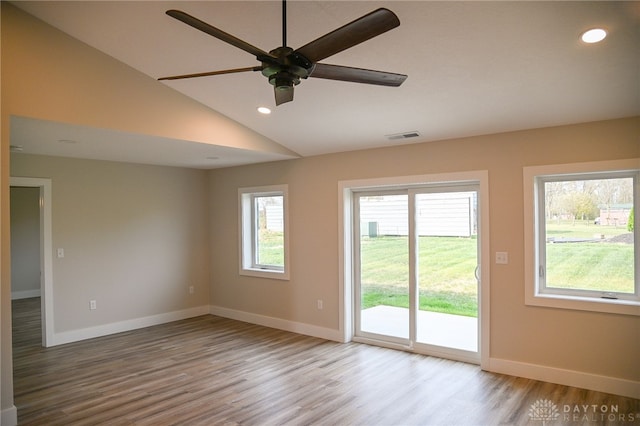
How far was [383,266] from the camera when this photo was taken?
5207 mm

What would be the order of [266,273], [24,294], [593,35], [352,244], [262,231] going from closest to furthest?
[593,35] → [352,244] → [266,273] → [262,231] → [24,294]

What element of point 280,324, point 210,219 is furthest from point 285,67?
point 210,219

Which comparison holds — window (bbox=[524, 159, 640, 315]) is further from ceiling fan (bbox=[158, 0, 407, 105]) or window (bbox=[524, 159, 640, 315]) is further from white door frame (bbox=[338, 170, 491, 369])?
ceiling fan (bbox=[158, 0, 407, 105])

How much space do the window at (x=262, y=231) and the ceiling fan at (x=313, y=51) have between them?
3.78 m

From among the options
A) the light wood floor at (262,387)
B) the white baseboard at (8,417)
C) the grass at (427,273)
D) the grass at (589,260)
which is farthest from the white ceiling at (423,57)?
the light wood floor at (262,387)

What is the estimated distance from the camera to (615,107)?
3.39m

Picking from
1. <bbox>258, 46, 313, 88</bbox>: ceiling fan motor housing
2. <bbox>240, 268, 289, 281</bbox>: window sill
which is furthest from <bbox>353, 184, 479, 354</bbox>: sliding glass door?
<bbox>258, 46, 313, 88</bbox>: ceiling fan motor housing

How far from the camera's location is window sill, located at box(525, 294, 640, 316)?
11.5ft

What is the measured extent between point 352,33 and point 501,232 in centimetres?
302

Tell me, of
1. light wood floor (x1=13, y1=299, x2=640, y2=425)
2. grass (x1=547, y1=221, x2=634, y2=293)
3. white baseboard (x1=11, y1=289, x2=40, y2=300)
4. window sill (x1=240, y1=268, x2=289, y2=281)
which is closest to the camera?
light wood floor (x1=13, y1=299, x2=640, y2=425)

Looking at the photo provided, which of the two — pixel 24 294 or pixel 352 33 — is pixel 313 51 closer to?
pixel 352 33

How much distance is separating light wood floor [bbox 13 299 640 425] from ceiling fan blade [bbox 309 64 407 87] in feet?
8.32

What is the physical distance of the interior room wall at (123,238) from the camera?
211 inches

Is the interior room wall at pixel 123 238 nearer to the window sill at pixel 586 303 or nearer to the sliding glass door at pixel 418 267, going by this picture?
the sliding glass door at pixel 418 267
